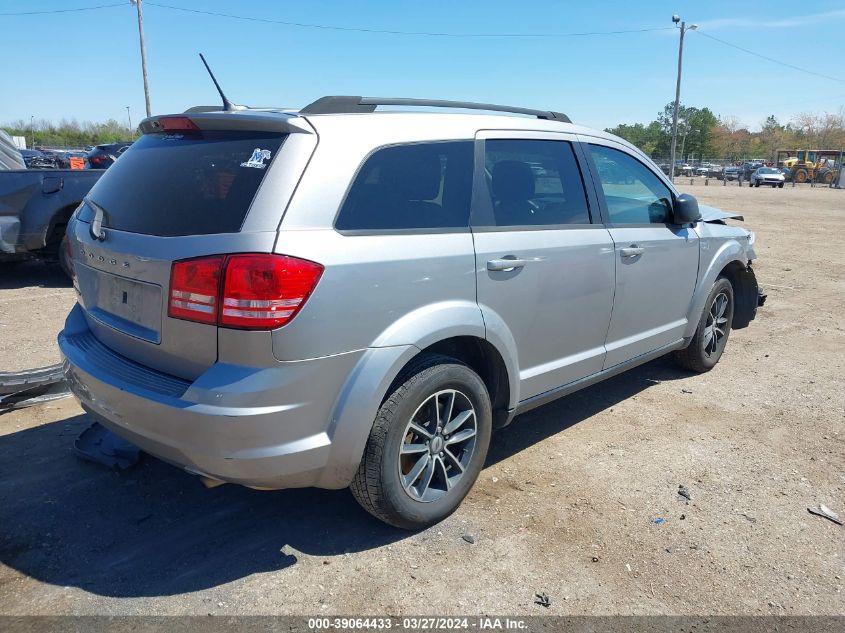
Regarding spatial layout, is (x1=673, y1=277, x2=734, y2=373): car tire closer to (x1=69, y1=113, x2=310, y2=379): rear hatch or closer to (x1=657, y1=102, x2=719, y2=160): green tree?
(x1=69, y1=113, x2=310, y2=379): rear hatch

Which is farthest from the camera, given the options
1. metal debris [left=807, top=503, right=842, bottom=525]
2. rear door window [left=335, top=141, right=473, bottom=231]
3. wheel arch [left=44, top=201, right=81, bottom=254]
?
wheel arch [left=44, top=201, right=81, bottom=254]

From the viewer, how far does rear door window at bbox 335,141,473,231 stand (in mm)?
2773

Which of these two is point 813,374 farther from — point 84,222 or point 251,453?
point 84,222

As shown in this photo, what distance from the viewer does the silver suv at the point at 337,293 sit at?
2.50 m

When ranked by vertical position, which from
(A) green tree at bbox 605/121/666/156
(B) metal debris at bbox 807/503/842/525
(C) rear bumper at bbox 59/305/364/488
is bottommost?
(B) metal debris at bbox 807/503/842/525

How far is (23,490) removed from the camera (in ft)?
11.3

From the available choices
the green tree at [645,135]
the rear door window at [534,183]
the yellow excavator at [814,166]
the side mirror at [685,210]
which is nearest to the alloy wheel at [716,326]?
the side mirror at [685,210]

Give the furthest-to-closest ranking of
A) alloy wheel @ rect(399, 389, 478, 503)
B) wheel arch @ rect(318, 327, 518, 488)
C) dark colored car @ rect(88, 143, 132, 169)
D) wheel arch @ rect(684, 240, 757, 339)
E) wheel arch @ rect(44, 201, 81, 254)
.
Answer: dark colored car @ rect(88, 143, 132, 169)
wheel arch @ rect(44, 201, 81, 254)
wheel arch @ rect(684, 240, 757, 339)
alloy wheel @ rect(399, 389, 478, 503)
wheel arch @ rect(318, 327, 518, 488)

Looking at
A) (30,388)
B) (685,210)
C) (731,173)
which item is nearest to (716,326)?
(685,210)

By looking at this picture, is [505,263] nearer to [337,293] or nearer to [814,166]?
[337,293]

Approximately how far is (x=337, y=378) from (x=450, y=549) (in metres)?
1.02

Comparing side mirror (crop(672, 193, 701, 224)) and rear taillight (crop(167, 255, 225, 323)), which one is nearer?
rear taillight (crop(167, 255, 225, 323))

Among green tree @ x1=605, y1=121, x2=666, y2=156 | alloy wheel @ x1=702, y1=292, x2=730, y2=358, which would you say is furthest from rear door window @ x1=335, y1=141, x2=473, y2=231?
green tree @ x1=605, y1=121, x2=666, y2=156

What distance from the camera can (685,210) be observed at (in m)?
4.55
